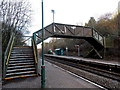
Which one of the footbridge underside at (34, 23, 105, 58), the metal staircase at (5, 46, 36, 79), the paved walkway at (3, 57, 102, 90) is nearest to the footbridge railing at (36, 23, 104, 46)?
the footbridge underside at (34, 23, 105, 58)

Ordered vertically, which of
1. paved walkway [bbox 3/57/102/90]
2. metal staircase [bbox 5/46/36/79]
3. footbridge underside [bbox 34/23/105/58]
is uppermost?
footbridge underside [bbox 34/23/105/58]

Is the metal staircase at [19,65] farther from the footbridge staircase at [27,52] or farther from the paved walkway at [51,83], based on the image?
the paved walkway at [51,83]

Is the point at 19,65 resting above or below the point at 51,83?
above

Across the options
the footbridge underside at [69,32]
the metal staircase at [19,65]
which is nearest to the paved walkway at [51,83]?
the metal staircase at [19,65]

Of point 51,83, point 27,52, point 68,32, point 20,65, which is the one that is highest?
point 68,32

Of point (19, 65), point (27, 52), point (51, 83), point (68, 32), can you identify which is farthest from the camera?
point (68, 32)

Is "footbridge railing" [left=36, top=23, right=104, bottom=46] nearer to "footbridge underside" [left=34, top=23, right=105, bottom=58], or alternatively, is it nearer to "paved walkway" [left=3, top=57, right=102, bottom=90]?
"footbridge underside" [left=34, top=23, right=105, bottom=58]

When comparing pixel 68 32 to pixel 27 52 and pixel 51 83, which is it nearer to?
pixel 27 52

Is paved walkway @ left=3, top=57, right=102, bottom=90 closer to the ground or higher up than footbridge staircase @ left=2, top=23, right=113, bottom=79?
closer to the ground

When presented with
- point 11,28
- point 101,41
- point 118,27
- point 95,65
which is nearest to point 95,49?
point 101,41

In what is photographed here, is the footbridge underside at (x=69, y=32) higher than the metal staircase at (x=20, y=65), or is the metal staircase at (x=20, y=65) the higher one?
the footbridge underside at (x=69, y=32)

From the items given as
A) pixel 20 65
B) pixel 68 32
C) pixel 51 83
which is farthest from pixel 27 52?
pixel 68 32

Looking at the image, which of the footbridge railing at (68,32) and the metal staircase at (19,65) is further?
the footbridge railing at (68,32)

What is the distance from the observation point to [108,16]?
88.2 feet
